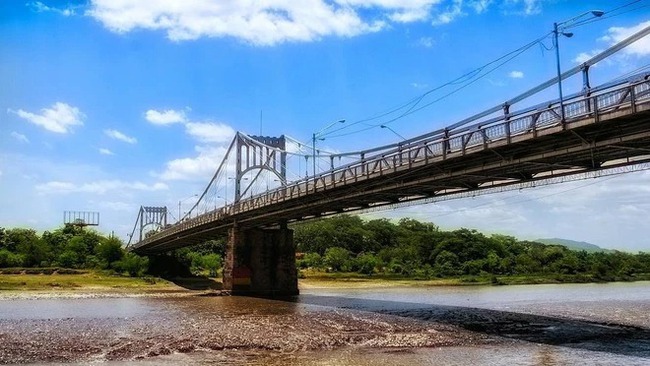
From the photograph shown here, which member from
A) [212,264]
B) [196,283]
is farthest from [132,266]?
[212,264]

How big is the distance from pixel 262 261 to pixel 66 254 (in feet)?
166

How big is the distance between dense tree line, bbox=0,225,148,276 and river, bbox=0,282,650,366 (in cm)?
5118

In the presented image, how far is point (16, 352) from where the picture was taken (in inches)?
920

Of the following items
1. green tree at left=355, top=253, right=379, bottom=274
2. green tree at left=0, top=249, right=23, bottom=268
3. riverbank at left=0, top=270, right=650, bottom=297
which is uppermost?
green tree at left=0, top=249, right=23, bottom=268

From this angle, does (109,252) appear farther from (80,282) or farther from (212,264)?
(80,282)

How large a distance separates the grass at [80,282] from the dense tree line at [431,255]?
126 feet

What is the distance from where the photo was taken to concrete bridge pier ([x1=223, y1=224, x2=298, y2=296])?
63.1 metres

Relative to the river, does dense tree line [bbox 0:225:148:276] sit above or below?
above

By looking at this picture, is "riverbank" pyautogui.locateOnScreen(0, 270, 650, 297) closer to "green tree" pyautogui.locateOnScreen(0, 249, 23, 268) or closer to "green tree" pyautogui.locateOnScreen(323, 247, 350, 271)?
"green tree" pyautogui.locateOnScreen(323, 247, 350, 271)

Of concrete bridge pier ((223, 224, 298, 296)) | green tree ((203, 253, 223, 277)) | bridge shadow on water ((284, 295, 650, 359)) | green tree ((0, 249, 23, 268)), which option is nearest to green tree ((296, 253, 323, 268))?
green tree ((203, 253, 223, 277))

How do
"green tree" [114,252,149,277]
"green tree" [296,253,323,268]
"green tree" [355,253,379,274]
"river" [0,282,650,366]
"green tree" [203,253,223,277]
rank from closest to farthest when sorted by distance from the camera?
1. "river" [0,282,650,366]
2. "green tree" [114,252,149,277]
3. "green tree" [203,253,223,277]
4. "green tree" [355,253,379,274]
5. "green tree" [296,253,323,268]

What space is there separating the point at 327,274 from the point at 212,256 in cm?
2297

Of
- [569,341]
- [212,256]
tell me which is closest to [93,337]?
[569,341]

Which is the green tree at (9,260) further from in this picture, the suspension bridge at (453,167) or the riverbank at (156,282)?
the suspension bridge at (453,167)
